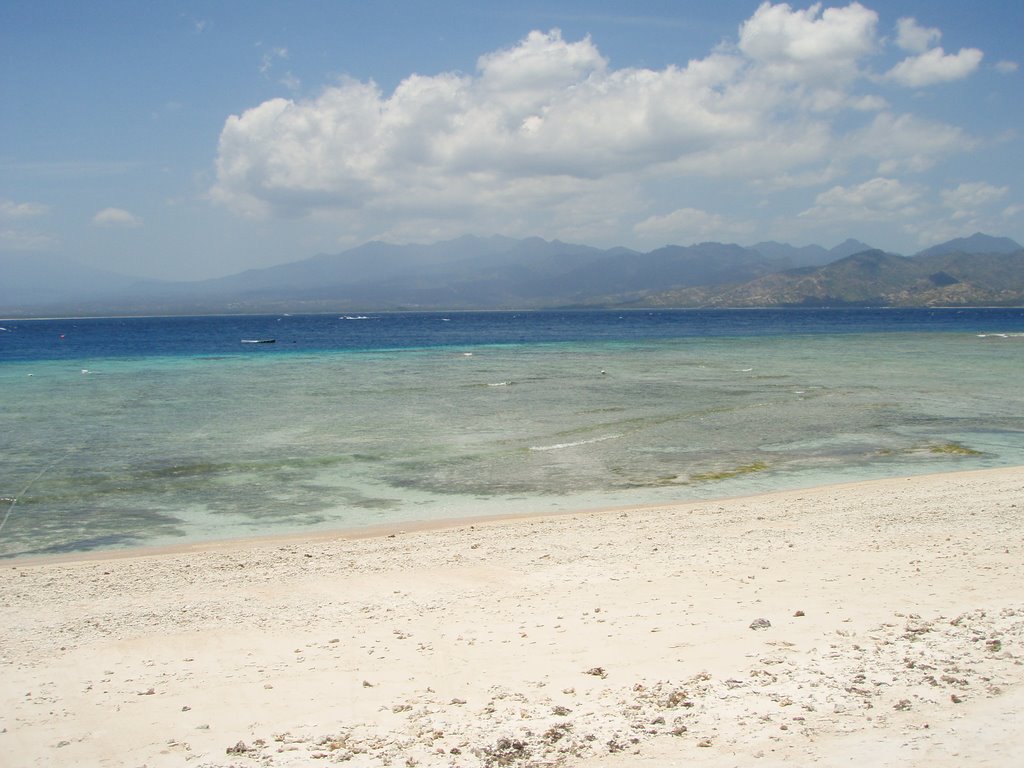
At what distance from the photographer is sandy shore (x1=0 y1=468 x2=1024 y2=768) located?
6.20 meters

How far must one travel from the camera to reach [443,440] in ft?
85.3

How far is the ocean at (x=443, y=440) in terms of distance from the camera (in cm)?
1759

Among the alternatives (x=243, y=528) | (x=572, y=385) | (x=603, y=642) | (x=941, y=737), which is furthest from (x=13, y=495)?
(x=572, y=385)

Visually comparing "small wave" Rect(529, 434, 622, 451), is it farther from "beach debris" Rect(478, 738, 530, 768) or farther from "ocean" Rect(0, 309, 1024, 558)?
"beach debris" Rect(478, 738, 530, 768)

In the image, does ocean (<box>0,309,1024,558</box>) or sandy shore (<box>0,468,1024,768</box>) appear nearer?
sandy shore (<box>0,468,1024,768</box>)

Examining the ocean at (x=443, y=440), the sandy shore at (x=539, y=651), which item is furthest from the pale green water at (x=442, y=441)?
the sandy shore at (x=539, y=651)

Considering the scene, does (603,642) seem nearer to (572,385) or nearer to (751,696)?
(751,696)

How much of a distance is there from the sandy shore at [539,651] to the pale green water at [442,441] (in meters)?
4.52

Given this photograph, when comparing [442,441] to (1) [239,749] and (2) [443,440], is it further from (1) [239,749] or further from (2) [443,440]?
(1) [239,749]

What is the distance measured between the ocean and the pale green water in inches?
→ 4.0

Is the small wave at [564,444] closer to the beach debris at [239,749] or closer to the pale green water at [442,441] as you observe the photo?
the pale green water at [442,441]

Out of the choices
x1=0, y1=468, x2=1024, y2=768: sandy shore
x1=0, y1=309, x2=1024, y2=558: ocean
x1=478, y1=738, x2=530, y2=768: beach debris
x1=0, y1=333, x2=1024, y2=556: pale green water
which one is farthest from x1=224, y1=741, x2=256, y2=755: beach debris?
x1=0, y1=333, x2=1024, y2=556: pale green water

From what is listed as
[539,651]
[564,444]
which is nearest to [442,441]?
[564,444]

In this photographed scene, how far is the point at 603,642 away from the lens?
8289 millimetres
